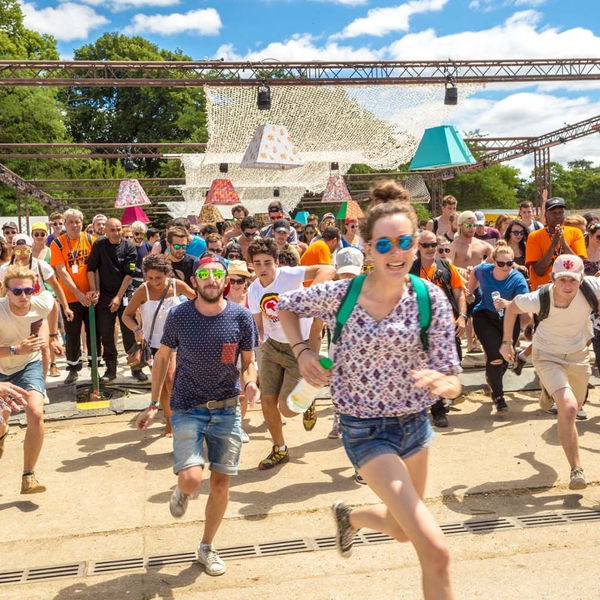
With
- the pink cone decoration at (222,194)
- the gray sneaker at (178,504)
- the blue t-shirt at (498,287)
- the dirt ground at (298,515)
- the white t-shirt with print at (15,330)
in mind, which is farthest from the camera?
the pink cone decoration at (222,194)

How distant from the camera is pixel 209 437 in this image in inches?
173

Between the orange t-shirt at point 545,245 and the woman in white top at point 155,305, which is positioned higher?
the orange t-shirt at point 545,245

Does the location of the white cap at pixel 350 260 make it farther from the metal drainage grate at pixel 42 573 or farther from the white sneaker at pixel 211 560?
the metal drainage grate at pixel 42 573

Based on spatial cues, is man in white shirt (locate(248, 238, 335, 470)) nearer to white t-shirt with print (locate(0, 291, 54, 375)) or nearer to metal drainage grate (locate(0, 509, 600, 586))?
metal drainage grate (locate(0, 509, 600, 586))

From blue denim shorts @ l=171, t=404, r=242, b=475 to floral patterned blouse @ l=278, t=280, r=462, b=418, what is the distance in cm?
125

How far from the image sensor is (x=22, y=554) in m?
4.65

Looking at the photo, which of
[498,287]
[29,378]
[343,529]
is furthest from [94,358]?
[343,529]

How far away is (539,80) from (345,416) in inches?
525

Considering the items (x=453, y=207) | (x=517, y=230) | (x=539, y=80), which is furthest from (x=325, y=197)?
(x=517, y=230)

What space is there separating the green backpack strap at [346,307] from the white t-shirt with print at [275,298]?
281 cm

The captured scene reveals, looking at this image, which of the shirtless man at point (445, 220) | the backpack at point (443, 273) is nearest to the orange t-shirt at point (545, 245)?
the backpack at point (443, 273)

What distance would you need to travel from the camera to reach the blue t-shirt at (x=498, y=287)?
24.6ft

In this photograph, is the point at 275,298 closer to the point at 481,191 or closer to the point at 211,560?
the point at 211,560

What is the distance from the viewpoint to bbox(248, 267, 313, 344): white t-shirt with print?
616cm
